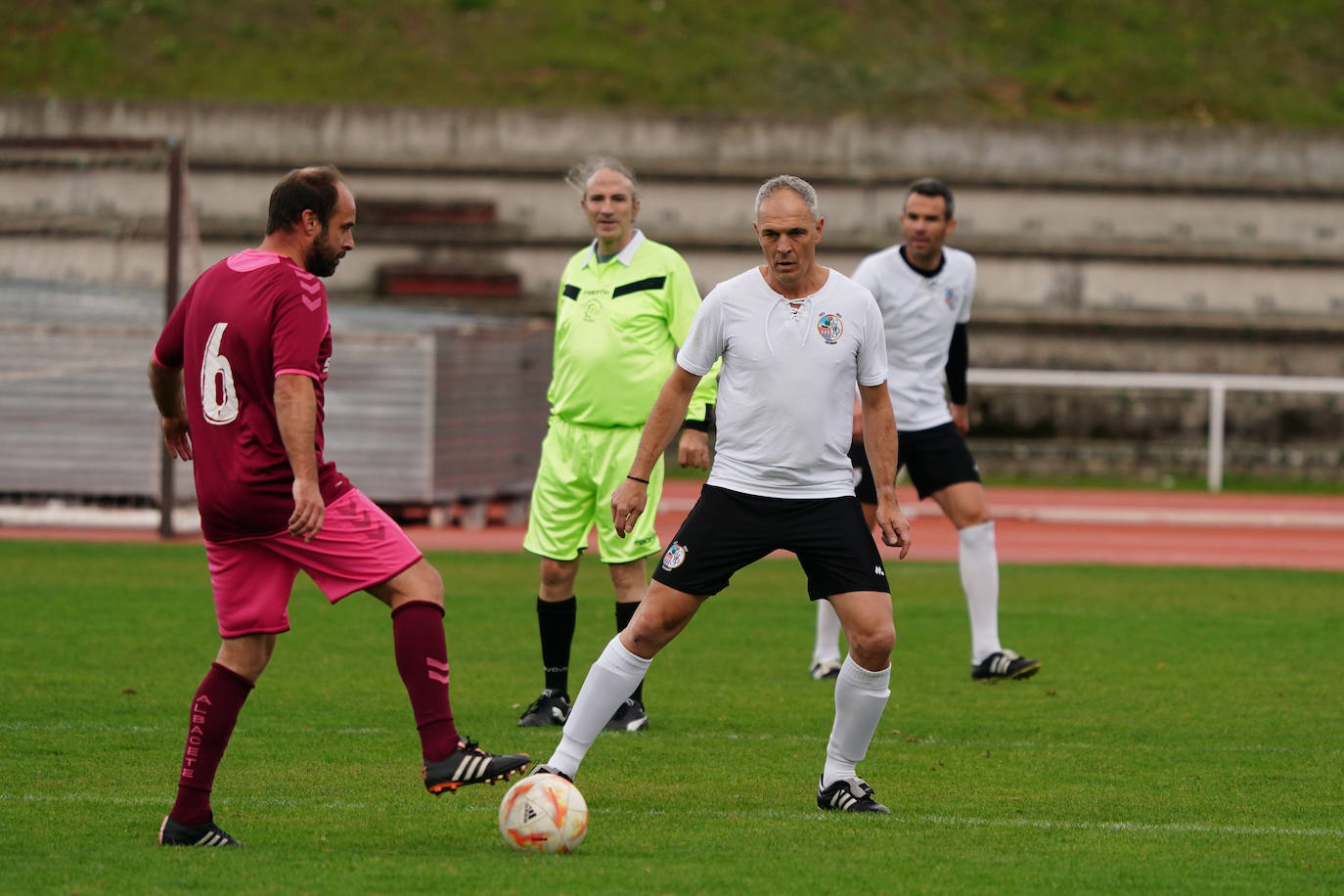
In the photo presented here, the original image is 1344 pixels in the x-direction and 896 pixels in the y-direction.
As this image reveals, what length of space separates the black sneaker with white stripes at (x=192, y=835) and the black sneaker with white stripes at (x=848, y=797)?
6.72ft

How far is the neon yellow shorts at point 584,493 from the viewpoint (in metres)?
8.30

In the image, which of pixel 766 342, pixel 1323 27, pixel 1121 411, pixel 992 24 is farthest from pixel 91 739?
pixel 1323 27

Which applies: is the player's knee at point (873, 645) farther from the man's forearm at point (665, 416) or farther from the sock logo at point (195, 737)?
the sock logo at point (195, 737)

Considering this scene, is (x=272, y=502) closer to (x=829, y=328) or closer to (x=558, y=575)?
(x=829, y=328)

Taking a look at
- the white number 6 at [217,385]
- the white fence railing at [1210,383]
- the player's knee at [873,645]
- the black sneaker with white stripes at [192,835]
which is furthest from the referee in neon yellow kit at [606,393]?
the white fence railing at [1210,383]

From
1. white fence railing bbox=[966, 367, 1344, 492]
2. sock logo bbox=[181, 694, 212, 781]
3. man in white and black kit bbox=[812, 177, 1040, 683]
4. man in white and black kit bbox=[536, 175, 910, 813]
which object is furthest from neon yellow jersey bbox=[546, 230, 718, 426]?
white fence railing bbox=[966, 367, 1344, 492]

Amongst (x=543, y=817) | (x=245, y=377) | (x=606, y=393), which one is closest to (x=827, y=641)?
(x=606, y=393)

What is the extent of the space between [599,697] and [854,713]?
91cm

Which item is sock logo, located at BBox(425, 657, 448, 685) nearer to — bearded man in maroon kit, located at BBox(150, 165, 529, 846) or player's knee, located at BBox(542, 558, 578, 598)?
bearded man in maroon kit, located at BBox(150, 165, 529, 846)

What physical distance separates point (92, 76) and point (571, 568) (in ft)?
80.3

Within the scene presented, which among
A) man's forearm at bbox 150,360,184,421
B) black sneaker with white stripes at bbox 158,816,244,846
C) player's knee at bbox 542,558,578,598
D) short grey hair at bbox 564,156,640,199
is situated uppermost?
short grey hair at bbox 564,156,640,199

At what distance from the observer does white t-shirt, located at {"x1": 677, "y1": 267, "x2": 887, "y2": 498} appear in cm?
636

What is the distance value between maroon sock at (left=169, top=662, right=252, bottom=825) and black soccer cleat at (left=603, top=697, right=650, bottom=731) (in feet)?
8.73

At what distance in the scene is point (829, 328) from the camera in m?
6.39
